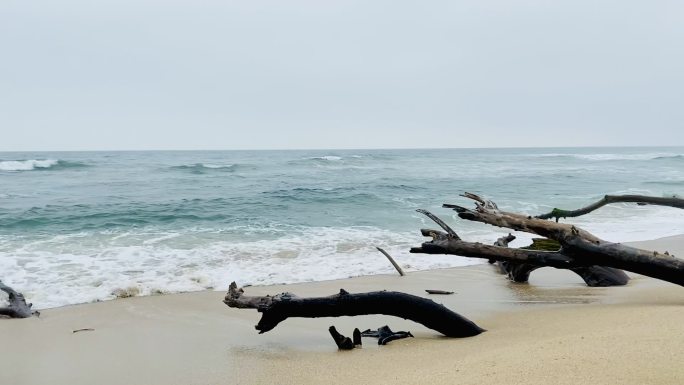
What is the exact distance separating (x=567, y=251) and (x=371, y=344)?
7.98 feet

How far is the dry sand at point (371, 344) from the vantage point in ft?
11.3

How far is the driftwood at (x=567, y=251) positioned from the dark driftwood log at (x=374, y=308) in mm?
647

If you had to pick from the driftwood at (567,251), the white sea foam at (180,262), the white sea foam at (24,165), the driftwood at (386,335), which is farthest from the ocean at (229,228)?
the white sea foam at (24,165)

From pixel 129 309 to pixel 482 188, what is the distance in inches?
917

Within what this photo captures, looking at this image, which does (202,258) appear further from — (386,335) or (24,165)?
(24,165)

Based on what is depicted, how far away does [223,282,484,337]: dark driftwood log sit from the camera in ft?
16.6

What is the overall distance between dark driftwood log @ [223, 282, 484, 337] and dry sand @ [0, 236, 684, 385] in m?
0.16

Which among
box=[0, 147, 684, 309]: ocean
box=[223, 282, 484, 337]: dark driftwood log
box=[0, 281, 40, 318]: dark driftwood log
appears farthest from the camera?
box=[0, 147, 684, 309]: ocean

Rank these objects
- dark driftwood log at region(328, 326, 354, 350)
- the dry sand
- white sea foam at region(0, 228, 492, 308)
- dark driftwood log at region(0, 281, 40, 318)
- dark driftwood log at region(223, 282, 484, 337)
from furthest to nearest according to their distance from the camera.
A: white sea foam at region(0, 228, 492, 308)
dark driftwood log at region(0, 281, 40, 318)
dark driftwood log at region(223, 282, 484, 337)
dark driftwood log at region(328, 326, 354, 350)
the dry sand

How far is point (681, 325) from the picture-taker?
160 inches

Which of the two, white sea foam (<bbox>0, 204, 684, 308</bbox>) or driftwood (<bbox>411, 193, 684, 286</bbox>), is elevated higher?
driftwood (<bbox>411, 193, 684, 286</bbox>)

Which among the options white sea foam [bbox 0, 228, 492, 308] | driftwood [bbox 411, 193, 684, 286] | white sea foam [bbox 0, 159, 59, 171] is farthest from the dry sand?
white sea foam [bbox 0, 159, 59, 171]

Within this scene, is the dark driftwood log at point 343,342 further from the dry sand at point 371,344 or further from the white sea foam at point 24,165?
the white sea foam at point 24,165

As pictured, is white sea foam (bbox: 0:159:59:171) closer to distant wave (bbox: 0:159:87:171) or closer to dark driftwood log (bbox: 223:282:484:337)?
distant wave (bbox: 0:159:87:171)
